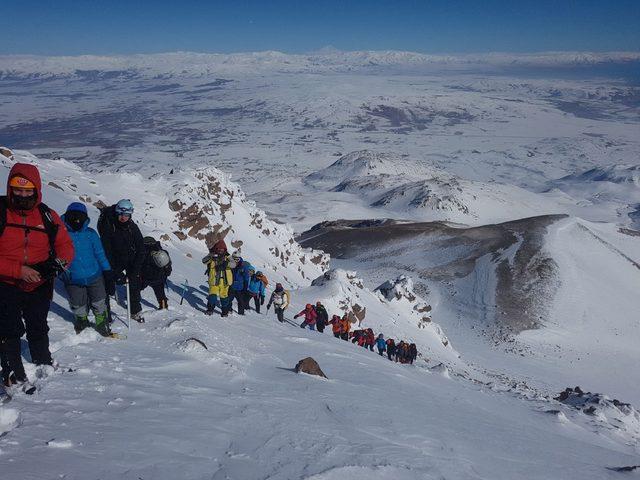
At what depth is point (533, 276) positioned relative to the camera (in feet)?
166

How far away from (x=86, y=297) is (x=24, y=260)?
7.79 feet

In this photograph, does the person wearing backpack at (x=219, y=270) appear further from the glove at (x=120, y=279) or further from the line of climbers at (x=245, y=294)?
the glove at (x=120, y=279)

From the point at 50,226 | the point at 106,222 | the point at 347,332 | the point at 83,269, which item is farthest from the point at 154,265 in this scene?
the point at 347,332

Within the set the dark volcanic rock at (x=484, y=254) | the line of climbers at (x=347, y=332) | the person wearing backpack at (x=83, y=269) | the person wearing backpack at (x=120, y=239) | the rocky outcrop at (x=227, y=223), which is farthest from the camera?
the dark volcanic rock at (x=484, y=254)

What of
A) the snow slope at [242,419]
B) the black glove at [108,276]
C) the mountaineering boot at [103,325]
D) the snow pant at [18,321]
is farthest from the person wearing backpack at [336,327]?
the snow pant at [18,321]

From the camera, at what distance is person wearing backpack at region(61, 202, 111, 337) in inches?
261

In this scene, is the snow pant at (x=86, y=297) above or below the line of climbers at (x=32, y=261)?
below

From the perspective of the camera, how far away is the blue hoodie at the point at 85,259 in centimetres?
671

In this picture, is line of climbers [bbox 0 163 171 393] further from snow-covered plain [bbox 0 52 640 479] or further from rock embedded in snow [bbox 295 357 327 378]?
rock embedded in snow [bbox 295 357 327 378]

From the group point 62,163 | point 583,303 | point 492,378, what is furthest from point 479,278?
point 62,163

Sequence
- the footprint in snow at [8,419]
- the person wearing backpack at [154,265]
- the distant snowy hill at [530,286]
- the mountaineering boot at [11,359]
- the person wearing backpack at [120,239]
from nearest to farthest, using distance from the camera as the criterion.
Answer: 1. the footprint in snow at [8,419]
2. the mountaineering boot at [11,359]
3. the person wearing backpack at [120,239]
4. the person wearing backpack at [154,265]
5. the distant snowy hill at [530,286]

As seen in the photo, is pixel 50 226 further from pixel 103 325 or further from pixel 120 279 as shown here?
pixel 120 279

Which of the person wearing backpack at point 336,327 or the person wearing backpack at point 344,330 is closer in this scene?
the person wearing backpack at point 336,327

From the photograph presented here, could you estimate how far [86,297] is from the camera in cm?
716
